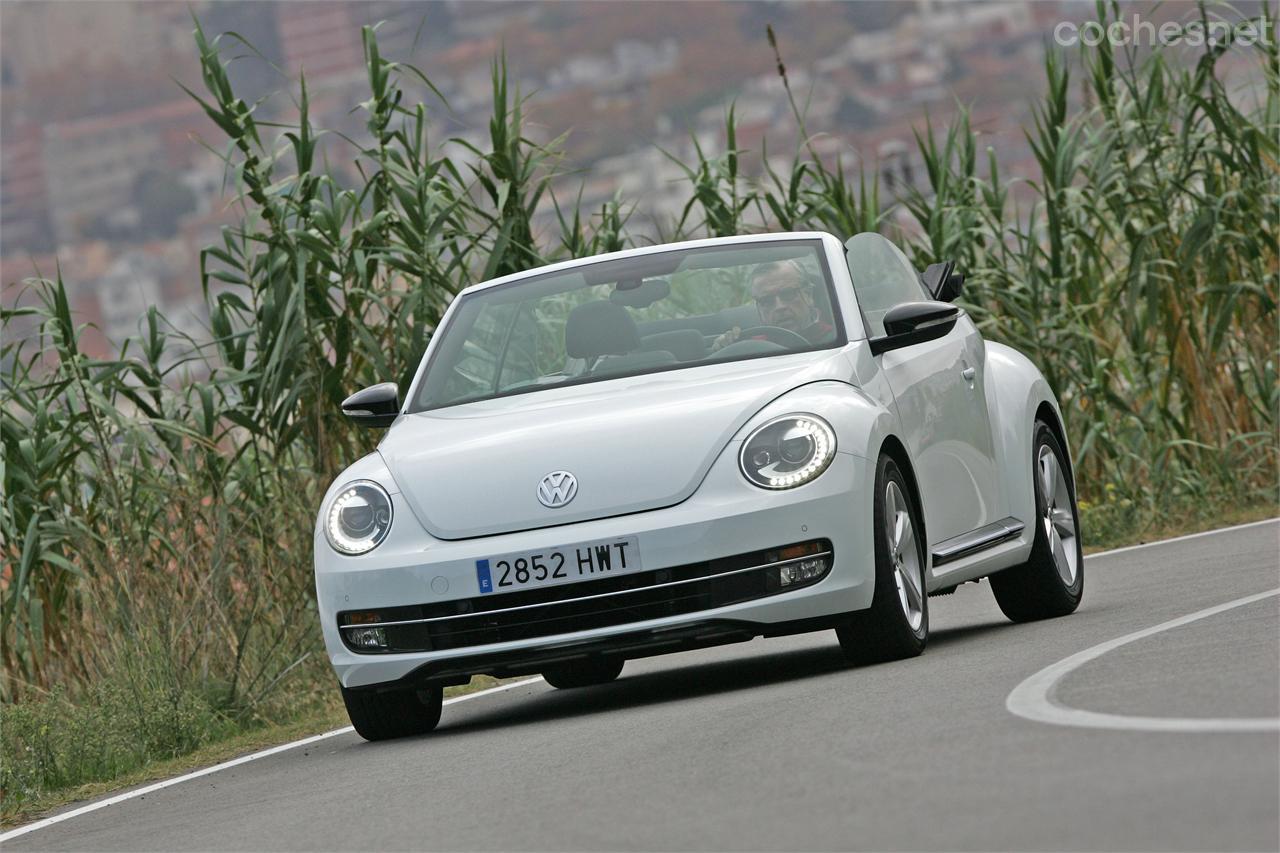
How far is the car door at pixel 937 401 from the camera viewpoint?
8828 mm

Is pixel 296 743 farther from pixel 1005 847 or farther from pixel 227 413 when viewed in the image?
pixel 1005 847

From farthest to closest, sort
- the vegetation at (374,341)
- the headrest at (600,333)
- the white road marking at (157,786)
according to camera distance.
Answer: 1. the vegetation at (374,341)
2. the headrest at (600,333)
3. the white road marking at (157,786)

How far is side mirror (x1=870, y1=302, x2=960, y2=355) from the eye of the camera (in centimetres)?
883

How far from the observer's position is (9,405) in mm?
12047

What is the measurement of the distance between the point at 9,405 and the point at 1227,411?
6.92 m

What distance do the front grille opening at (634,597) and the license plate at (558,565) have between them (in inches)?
1.4

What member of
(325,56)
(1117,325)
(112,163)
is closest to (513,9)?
(325,56)

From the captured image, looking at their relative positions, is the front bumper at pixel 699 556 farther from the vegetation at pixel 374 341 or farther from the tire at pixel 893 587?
the vegetation at pixel 374 341

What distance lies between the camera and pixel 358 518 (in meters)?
8.35

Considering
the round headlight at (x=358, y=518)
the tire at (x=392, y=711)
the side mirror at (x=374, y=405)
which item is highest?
the side mirror at (x=374, y=405)

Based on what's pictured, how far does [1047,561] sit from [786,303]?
1.59 meters

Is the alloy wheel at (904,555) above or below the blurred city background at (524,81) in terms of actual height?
above

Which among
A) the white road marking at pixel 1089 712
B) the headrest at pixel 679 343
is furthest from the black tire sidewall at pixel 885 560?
the headrest at pixel 679 343

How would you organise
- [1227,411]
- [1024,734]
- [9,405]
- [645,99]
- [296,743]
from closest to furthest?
[1024,734] → [296,743] → [9,405] → [1227,411] → [645,99]
